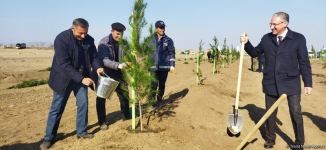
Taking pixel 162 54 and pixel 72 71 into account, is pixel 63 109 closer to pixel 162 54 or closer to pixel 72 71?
pixel 72 71

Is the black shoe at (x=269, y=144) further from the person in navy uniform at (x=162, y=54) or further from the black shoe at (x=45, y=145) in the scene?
the black shoe at (x=45, y=145)

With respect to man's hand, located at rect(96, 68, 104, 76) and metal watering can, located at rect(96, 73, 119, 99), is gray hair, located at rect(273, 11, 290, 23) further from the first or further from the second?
man's hand, located at rect(96, 68, 104, 76)

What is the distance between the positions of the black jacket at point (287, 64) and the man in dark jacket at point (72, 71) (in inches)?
103

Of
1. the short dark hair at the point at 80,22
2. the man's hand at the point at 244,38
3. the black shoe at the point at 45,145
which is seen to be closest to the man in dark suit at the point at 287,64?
the man's hand at the point at 244,38

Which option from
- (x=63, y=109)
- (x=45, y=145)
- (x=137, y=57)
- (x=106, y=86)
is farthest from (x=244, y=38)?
(x=45, y=145)

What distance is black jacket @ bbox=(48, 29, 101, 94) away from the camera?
19.2 ft

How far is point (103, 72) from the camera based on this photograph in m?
6.37

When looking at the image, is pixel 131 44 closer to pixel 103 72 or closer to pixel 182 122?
pixel 103 72

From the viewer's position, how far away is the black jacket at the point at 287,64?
231 inches

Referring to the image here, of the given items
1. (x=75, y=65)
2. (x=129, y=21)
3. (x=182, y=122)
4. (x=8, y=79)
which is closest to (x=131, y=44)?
(x=129, y=21)

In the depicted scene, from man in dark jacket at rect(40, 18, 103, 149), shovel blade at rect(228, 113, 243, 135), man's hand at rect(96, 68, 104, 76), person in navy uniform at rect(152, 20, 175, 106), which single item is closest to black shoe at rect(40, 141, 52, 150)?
man in dark jacket at rect(40, 18, 103, 149)

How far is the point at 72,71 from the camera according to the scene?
585cm

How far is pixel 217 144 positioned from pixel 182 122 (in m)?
0.89

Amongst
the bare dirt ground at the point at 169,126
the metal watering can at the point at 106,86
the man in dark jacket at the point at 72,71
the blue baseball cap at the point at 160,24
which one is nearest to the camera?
the man in dark jacket at the point at 72,71
